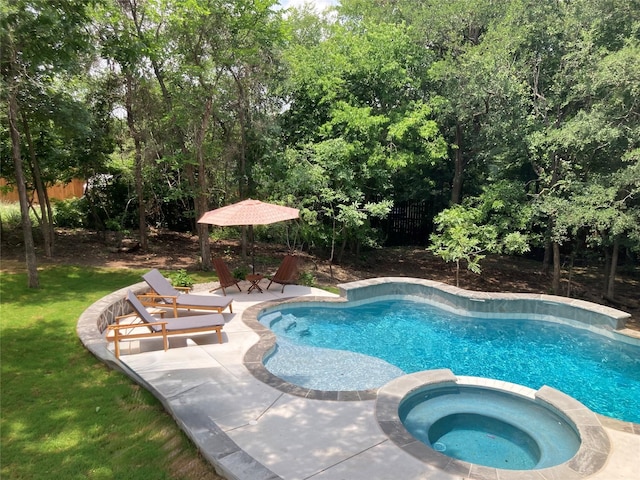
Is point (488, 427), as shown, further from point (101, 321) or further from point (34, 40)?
point (34, 40)

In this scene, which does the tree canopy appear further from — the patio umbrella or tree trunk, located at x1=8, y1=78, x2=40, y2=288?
the patio umbrella

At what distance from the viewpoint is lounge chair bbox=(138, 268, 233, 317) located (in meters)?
9.01

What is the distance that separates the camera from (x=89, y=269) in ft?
40.4

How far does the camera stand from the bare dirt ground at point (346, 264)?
45.4 ft

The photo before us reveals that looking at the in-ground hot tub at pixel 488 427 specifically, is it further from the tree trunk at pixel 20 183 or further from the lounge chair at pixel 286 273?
the tree trunk at pixel 20 183

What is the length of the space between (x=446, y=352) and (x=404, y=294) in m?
3.67

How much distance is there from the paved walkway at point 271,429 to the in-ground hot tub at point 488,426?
0.64ft

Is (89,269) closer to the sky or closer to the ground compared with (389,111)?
closer to the ground

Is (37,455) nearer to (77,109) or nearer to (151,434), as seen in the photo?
(151,434)

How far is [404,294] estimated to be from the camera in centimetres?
1252

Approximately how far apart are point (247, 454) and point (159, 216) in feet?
54.0

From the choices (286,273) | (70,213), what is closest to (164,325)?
(286,273)

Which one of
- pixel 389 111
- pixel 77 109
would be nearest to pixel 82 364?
pixel 77 109

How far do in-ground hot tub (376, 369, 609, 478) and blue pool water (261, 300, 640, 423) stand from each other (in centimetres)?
103
